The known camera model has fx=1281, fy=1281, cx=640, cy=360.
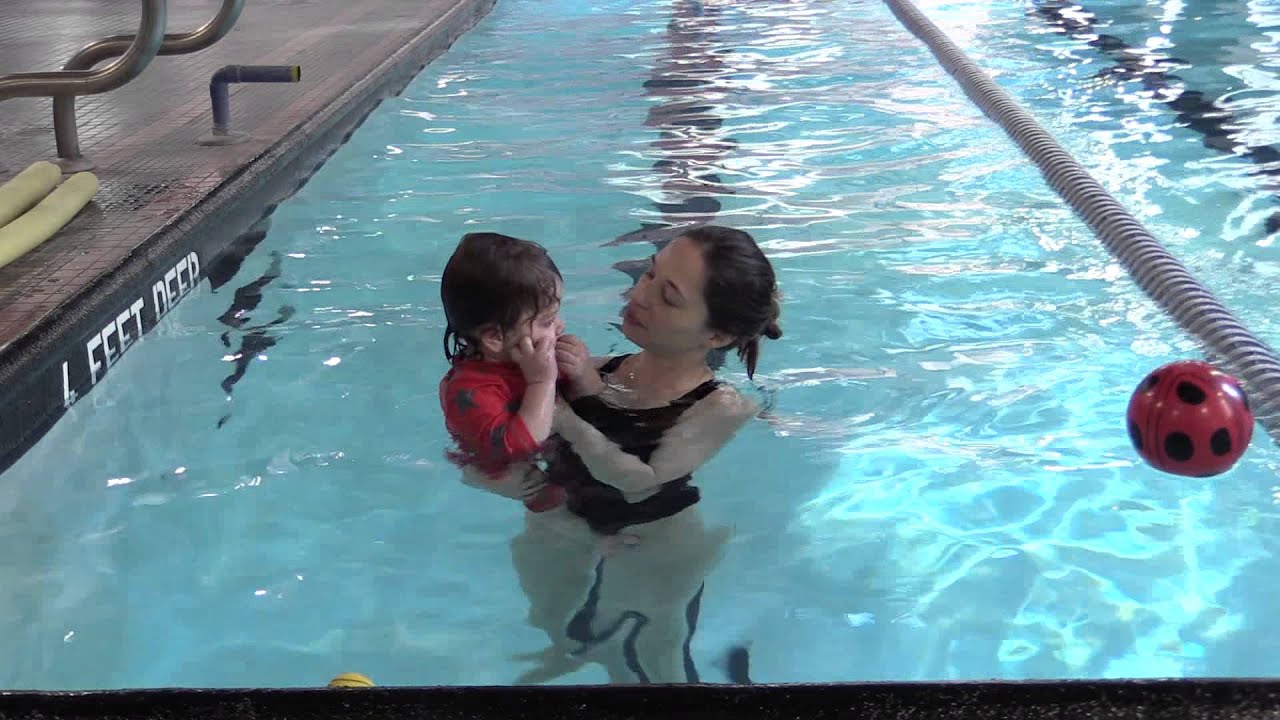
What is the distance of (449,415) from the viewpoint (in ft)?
7.18

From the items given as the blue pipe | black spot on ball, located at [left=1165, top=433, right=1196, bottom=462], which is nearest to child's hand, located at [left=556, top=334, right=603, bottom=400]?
black spot on ball, located at [left=1165, top=433, right=1196, bottom=462]

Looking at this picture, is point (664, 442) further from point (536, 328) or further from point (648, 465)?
point (536, 328)

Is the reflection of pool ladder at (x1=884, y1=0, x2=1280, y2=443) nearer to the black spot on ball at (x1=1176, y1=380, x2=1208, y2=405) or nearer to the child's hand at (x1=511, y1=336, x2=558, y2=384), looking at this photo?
the black spot on ball at (x1=1176, y1=380, x2=1208, y2=405)

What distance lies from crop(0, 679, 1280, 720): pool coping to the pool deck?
2.05 meters

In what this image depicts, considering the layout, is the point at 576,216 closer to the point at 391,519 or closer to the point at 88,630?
the point at 391,519

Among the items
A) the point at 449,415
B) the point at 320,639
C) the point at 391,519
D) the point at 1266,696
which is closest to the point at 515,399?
the point at 449,415

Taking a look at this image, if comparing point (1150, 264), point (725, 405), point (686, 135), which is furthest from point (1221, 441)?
point (686, 135)

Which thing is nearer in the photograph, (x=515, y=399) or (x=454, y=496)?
(x=515, y=399)

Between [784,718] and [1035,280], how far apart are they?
10.4 feet

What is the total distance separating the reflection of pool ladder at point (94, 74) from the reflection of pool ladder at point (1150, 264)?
10.6 ft

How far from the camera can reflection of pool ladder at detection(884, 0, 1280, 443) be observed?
10.8 feet

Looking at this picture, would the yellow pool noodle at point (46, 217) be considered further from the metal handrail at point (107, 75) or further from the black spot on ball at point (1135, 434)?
the black spot on ball at point (1135, 434)

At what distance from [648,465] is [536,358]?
33 cm

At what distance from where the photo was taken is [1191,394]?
2.23 m
